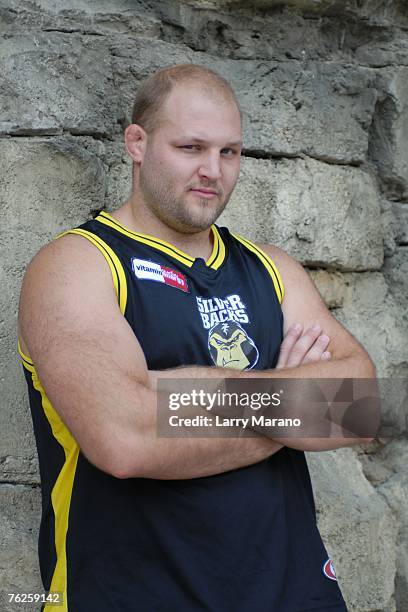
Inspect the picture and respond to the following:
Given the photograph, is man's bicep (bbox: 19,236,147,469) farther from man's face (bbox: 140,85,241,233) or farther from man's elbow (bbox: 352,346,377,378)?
man's elbow (bbox: 352,346,377,378)

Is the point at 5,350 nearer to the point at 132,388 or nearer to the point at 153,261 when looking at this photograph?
the point at 153,261

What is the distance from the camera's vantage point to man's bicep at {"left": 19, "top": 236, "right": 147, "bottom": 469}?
2162mm

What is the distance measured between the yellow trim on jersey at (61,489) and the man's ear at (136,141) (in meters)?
0.67

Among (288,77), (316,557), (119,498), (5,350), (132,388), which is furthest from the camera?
(288,77)

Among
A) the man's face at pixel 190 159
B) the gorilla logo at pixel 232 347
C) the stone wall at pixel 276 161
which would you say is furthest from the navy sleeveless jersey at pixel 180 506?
the stone wall at pixel 276 161

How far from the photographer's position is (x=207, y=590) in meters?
2.30

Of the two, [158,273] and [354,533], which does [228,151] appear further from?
[354,533]

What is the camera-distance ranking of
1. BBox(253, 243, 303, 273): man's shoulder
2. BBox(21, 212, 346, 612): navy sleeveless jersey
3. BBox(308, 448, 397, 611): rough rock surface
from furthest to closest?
BBox(308, 448, 397, 611): rough rock surface < BBox(253, 243, 303, 273): man's shoulder < BBox(21, 212, 346, 612): navy sleeveless jersey

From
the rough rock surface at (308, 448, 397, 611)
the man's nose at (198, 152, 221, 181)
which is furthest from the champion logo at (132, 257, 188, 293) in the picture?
the rough rock surface at (308, 448, 397, 611)

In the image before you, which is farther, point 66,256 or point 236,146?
point 236,146

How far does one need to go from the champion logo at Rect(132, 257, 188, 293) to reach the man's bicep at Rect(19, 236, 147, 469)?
124 millimetres

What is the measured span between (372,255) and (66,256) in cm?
156

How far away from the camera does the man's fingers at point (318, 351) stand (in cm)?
258

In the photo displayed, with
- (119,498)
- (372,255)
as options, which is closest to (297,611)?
(119,498)
